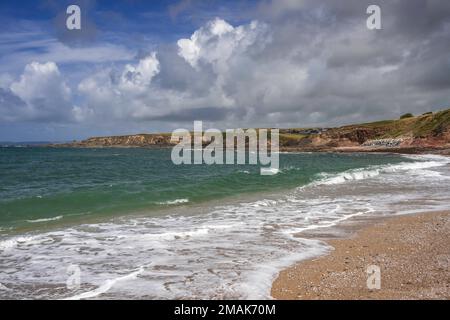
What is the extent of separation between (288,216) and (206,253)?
7.09 m

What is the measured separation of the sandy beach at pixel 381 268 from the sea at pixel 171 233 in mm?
562

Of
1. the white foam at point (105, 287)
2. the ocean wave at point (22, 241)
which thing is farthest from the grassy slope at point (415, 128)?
the white foam at point (105, 287)

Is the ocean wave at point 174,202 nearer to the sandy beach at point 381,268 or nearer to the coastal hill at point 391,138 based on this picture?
the sandy beach at point 381,268

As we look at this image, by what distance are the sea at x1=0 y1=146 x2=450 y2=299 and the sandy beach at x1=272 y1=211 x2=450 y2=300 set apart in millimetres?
562

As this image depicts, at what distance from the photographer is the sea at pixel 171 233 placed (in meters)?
9.02

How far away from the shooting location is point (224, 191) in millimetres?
28141

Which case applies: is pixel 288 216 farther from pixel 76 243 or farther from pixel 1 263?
pixel 1 263

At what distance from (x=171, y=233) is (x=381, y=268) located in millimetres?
7166

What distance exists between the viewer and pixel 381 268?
963 centimetres

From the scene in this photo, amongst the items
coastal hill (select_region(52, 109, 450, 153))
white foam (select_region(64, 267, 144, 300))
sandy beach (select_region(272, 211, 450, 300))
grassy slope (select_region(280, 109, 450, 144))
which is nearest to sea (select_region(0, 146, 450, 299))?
white foam (select_region(64, 267, 144, 300))
